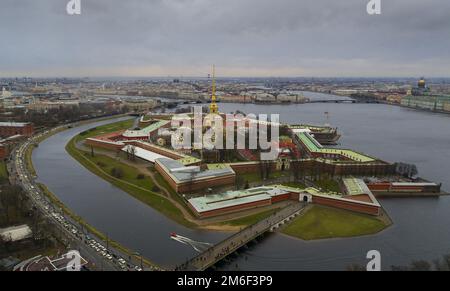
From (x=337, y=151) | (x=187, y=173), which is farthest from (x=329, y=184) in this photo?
(x=187, y=173)

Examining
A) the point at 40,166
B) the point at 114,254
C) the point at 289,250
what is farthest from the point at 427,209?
the point at 40,166

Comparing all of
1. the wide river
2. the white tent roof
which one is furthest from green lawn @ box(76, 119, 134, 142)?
the white tent roof

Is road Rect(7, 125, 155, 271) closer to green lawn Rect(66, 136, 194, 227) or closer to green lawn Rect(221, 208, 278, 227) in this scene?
green lawn Rect(66, 136, 194, 227)

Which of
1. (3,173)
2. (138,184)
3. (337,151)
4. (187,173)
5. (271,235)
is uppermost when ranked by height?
(337,151)

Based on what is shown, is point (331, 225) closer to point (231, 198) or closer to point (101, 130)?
point (231, 198)

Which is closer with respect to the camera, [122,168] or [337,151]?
[122,168]

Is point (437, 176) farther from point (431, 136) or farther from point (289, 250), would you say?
point (431, 136)
